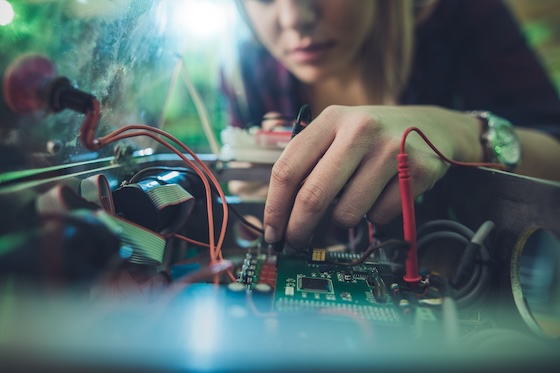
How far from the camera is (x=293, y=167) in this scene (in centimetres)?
53

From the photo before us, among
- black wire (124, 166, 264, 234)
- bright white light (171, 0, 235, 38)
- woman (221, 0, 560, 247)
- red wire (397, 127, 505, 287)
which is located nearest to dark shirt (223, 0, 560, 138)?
woman (221, 0, 560, 247)

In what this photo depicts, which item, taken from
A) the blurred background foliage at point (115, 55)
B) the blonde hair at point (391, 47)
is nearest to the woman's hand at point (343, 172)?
the blurred background foliage at point (115, 55)

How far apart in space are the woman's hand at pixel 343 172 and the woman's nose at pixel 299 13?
1.57 ft

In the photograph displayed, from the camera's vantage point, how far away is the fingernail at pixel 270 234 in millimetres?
581

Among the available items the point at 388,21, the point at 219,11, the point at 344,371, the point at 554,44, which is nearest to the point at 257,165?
the point at 219,11

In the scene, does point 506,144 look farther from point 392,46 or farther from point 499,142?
point 392,46

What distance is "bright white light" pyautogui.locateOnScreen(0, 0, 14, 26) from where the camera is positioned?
1.28ft

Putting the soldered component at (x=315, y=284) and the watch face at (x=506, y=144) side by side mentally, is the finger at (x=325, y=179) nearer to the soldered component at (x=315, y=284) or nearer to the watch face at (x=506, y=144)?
the soldered component at (x=315, y=284)

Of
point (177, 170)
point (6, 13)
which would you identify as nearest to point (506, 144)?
point (177, 170)

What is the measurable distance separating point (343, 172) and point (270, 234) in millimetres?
165

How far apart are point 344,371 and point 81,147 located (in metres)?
0.48

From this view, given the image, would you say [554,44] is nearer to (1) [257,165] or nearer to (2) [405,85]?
(2) [405,85]

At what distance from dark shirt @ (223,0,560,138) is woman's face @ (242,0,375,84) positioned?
209 mm

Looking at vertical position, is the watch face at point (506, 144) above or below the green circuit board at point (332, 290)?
above
